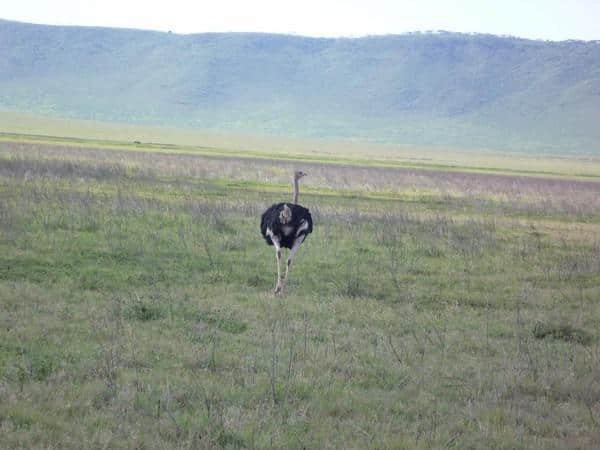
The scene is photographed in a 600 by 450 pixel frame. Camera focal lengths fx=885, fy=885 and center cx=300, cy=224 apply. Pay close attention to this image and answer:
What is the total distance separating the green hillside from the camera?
116938 millimetres

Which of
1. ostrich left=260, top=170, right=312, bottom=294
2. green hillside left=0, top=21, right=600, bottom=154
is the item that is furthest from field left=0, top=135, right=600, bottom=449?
green hillside left=0, top=21, right=600, bottom=154

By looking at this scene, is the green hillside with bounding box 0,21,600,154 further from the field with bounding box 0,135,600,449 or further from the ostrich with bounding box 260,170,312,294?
the ostrich with bounding box 260,170,312,294

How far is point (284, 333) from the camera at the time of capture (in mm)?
9016

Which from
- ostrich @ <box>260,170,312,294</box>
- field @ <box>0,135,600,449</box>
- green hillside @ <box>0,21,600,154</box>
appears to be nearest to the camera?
field @ <box>0,135,600,449</box>

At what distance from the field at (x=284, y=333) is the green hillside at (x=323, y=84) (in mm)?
95118

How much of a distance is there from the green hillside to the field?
95.1 m

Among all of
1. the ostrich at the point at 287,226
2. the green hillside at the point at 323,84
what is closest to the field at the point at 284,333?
the ostrich at the point at 287,226

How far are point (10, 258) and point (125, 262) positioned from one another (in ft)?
5.02

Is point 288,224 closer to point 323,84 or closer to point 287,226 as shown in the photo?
point 287,226

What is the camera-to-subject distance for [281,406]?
22.0 ft

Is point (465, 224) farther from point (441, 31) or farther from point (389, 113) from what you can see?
point (441, 31)

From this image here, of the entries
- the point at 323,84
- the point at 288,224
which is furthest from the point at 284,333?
the point at 323,84

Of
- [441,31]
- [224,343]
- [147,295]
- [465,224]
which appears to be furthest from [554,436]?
[441,31]

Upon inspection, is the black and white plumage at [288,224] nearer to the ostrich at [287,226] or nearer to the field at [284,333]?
the ostrich at [287,226]
